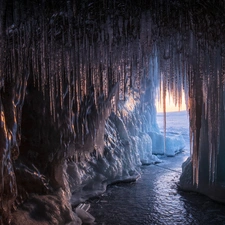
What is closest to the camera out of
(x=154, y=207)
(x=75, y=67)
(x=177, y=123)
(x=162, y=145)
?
(x=75, y=67)

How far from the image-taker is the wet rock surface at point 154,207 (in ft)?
19.1

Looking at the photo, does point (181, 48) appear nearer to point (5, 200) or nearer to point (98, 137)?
point (5, 200)

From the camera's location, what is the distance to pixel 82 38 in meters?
3.90

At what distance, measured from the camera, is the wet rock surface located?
583cm

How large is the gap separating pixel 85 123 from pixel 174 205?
3.50 meters

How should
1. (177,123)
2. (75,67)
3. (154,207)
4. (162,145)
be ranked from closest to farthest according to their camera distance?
(75,67) < (154,207) < (162,145) < (177,123)

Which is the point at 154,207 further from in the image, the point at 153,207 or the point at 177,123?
the point at 177,123

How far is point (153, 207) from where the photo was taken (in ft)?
22.2

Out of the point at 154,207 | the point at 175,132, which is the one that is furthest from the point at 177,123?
the point at 154,207

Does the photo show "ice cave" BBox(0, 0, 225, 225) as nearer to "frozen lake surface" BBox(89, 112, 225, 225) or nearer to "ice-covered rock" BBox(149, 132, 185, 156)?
"frozen lake surface" BBox(89, 112, 225, 225)

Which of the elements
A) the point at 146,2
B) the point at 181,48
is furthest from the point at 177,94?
the point at 146,2

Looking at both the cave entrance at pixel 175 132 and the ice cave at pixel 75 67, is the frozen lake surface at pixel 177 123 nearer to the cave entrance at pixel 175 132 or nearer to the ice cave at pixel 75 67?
the cave entrance at pixel 175 132

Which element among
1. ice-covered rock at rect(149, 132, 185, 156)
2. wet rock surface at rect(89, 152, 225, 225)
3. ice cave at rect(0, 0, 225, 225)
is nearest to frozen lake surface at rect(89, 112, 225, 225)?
wet rock surface at rect(89, 152, 225, 225)

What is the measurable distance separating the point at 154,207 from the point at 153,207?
0.09 feet
